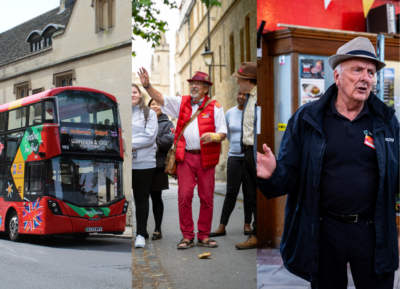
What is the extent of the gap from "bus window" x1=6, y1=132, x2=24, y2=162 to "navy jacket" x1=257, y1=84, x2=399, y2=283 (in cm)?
122

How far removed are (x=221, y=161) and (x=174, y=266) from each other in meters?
0.61

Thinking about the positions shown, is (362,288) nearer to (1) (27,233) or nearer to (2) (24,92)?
(1) (27,233)

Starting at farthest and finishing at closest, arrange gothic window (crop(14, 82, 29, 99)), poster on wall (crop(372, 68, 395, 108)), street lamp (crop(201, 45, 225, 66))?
poster on wall (crop(372, 68, 395, 108)) < street lamp (crop(201, 45, 225, 66)) < gothic window (crop(14, 82, 29, 99))

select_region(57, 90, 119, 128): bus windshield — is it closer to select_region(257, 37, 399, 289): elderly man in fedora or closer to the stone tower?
the stone tower

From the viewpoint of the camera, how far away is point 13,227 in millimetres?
2047

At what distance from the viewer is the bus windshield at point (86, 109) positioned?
2.05 meters

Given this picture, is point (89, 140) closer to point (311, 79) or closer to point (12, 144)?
point (12, 144)

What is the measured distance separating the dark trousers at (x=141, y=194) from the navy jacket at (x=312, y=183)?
0.59 meters

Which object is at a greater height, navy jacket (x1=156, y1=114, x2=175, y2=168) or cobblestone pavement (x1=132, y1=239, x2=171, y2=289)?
navy jacket (x1=156, y1=114, x2=175, y2=168)

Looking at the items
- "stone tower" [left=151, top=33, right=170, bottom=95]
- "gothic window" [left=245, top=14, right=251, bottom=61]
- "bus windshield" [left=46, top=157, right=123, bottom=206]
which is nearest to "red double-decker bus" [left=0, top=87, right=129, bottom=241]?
"bus windshield" [left=46, top=157, right=123, bottom=206]

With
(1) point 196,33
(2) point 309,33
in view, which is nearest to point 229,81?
(1) point 196,33

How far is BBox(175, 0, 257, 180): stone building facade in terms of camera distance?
8.05 ft

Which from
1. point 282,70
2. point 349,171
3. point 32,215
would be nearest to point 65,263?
point 32,215

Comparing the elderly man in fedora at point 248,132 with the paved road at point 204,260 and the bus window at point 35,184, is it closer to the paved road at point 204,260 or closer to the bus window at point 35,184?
the paved road at point 204,260
